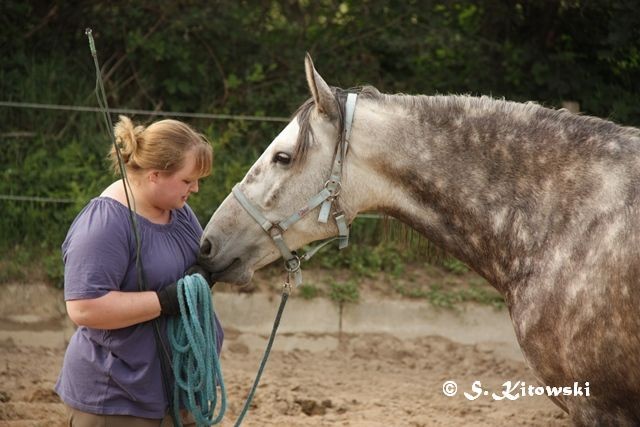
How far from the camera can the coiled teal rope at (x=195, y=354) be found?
9.36 feet

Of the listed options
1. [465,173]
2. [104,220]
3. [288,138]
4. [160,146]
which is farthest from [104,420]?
[465,173]

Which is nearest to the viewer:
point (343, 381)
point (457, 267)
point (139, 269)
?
point (139, 269)

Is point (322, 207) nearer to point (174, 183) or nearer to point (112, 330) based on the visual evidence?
point (174, 183)

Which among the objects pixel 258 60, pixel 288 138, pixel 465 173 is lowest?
pixel 465 173

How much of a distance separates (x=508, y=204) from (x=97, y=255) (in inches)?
53.3

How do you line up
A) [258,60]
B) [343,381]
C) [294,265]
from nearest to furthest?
[294,265], [343,381], [258,60]

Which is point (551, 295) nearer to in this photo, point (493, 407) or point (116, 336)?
point (116, 336)

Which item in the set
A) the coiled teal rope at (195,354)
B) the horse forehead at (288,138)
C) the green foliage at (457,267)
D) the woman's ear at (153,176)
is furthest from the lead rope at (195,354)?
the green foliage at (457,267)

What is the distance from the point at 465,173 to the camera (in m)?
3.02

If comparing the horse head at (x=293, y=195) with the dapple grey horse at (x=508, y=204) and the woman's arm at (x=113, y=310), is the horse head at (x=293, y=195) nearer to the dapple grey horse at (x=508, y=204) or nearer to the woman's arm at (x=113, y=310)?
the dapple grey horse at (x=508, y=204)

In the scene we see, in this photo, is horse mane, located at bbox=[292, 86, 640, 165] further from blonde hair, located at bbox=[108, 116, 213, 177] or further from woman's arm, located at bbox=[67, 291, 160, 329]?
woman's arm, located at bbox=[67, 291, 160, 329]

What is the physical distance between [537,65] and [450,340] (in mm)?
2514

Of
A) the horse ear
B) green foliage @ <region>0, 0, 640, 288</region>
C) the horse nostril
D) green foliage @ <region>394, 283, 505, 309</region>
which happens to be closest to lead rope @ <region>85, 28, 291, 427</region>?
the horse nostril

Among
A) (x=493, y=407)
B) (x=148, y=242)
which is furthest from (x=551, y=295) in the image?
(x=493, y=407)
